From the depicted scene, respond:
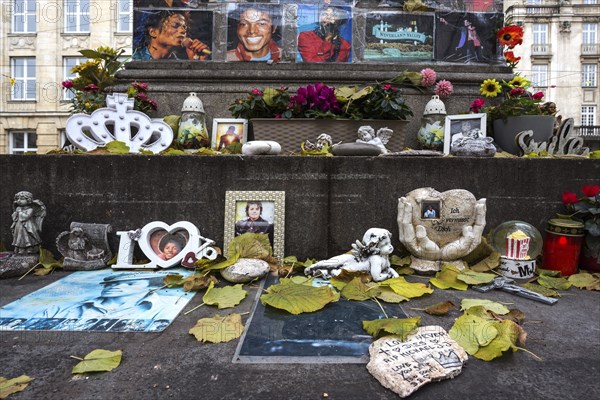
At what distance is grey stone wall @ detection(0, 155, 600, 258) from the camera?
3.25 metres

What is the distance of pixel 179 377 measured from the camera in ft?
4.80

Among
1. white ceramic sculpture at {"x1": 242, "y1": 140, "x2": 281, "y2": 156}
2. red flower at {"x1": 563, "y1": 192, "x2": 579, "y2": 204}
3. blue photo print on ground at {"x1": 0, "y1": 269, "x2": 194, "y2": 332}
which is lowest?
blue photo print on ground at {"x1": 0, "y1": 269, "x2": 194, "y2": 332}

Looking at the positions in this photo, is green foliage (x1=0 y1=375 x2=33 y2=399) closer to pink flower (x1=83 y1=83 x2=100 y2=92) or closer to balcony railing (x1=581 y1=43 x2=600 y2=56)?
pink flower (x1=83 y1=83 x2=100 y2=92)

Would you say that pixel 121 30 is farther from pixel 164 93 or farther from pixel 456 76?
pixel 456 76

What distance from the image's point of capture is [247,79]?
15.5ft

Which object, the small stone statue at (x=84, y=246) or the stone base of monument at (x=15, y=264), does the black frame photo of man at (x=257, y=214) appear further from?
the stone base of monument at (x=15, y=264)

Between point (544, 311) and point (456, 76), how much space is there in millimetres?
3557

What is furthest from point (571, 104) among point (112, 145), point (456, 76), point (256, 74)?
point (112, 145)

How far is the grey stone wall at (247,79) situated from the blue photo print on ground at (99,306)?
8.33ft

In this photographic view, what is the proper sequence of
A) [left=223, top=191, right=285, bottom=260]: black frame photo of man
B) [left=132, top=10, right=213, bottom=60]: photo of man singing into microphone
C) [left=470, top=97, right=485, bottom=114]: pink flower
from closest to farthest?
[left=223, top=191, right=285, bottom=260]: black frame photo of man, [left=470, top=97, right=485, bottom=114]: pink flower, [left=132, top=10, right=213, bottom=60]: photo of man singing into microphone

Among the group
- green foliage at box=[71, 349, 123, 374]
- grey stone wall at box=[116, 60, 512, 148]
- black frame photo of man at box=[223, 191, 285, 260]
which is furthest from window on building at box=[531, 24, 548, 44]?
green foliage at box=[71, 349, 123, 374]

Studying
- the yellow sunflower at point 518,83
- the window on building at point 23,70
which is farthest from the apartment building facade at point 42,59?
the yellow sunflower at point 518,83

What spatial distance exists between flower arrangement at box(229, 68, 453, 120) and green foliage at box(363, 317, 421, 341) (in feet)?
8.61

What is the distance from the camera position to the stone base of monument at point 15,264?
2.82 metres
